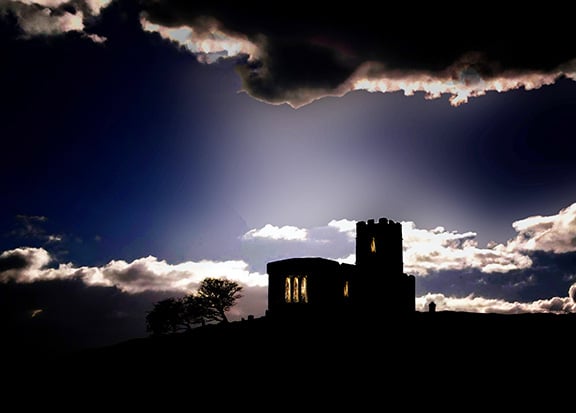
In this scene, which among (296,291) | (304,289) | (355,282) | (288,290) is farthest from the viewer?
(355,282)

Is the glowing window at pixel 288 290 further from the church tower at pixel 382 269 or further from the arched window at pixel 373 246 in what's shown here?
the arched window at pixel 373 246

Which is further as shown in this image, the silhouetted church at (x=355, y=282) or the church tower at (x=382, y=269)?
the church tower at (x=382, y=269)

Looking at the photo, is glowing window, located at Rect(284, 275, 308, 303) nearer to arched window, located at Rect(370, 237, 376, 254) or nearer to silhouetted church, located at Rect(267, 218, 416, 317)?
silhouetted church, located at Rect(267, 218, 416, 317)

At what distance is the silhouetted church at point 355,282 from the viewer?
45.8 metres

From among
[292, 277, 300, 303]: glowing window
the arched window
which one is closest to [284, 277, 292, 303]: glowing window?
[292, 277, 300, 303]: glowing window

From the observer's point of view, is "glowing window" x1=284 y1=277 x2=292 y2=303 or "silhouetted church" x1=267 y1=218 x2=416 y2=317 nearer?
"silhouetted church" x1=267 y1=218 x2=416 y2=317

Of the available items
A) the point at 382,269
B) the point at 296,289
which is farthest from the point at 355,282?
the point at 296,289

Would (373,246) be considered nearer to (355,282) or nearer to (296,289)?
(355,282)

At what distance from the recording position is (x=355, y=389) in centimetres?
2284

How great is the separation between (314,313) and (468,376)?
74.1 feet

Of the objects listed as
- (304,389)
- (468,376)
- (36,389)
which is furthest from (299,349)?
(36,389)

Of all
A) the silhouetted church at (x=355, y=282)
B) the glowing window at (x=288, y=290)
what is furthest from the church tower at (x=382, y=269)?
the glowing window at (x=288, y=290)

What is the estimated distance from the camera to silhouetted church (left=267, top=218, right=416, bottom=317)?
4575 cm

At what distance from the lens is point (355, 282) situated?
5094 centimetres
